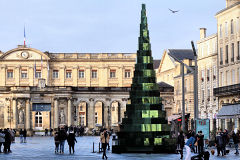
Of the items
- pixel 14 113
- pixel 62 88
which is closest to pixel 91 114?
pixel 62 88

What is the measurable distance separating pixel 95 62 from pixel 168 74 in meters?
31.0

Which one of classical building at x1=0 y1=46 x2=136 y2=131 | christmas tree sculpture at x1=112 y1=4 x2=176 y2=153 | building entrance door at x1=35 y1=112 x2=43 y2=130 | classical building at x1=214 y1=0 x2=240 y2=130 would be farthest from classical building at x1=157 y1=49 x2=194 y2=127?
christmas tree sculpture at x1=112 y1=4 x2=176 y2=153

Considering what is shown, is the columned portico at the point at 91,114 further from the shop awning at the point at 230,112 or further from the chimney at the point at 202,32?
the shop awning at the point at 230,112

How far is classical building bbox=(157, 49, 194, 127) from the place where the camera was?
338ft

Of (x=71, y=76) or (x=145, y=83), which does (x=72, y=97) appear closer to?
(x=71, y=76)

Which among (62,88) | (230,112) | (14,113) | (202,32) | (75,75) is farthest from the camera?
(75,75)

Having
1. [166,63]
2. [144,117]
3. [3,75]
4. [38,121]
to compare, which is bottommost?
[38,121]

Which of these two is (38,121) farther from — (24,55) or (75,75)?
(75,75)

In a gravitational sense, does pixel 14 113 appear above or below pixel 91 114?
above

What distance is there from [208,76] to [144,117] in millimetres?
46295

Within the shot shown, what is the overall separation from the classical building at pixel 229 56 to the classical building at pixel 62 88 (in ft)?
163

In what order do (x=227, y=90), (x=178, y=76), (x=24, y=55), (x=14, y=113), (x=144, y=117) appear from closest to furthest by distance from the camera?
(x=144, y=117) → (x=227, y=90) → (x=178, y=76) → (x=14, y=113) → (x=24, y=55)

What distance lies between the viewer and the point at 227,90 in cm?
8000

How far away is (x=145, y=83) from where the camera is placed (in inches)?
1873
